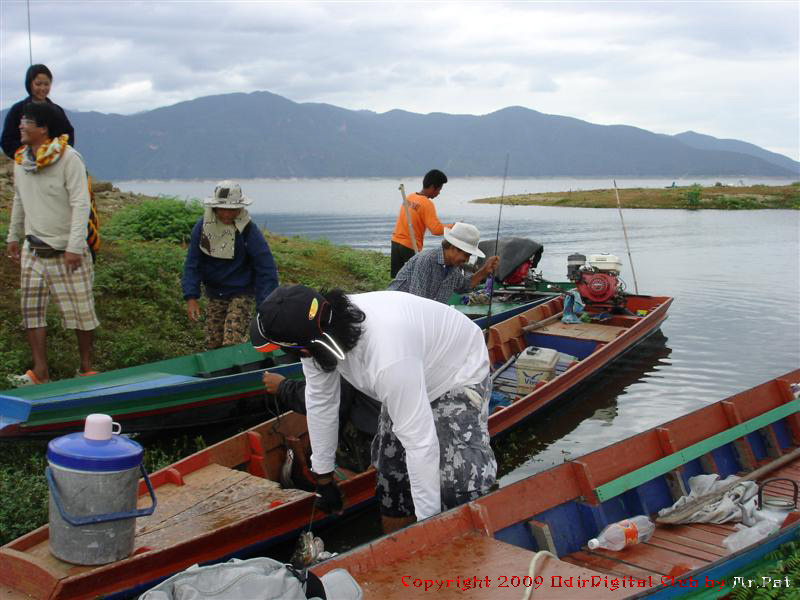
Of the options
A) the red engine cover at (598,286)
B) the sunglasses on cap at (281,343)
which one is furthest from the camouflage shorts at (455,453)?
the red engine cover at (598,286)

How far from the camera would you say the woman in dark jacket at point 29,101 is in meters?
8.14

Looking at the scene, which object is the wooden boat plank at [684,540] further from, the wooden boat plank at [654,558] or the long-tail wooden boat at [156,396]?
the long-tail wooden boat at [156,396]

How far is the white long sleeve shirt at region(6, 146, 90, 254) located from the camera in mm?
7266

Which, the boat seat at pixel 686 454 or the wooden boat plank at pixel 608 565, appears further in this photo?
→ the boat seat at pixel 686 454

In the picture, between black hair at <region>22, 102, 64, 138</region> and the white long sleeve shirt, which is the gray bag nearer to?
the white long sleeve shirt

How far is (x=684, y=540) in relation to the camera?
5.26 m

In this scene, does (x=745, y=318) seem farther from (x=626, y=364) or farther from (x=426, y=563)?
(x=426, y=563)

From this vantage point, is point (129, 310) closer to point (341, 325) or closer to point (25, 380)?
point (25, 380)

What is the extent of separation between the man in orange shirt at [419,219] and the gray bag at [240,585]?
721 centimetres

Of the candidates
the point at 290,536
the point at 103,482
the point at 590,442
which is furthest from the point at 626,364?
the point at 103,482

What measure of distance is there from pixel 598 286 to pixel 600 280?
9 cm

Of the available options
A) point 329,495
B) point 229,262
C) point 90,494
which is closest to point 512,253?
point 229,262

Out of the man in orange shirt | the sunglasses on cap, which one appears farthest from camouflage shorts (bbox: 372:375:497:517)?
the man in orange shirt

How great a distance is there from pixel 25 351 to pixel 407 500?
640cm
